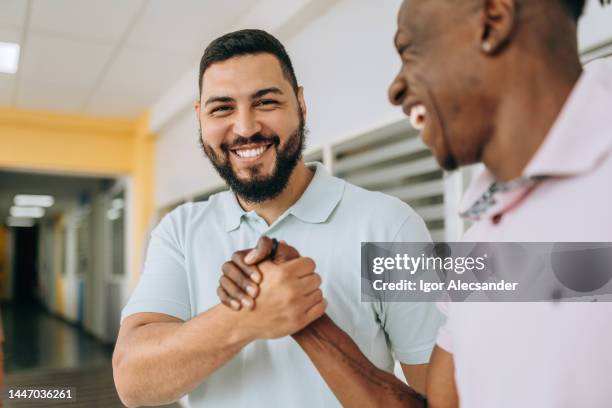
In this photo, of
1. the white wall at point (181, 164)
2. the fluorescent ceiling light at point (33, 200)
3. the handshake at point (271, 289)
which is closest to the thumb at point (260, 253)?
the handshake at point (271, 289)

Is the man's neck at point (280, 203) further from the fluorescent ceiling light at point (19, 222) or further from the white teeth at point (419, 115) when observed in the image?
the fluorescent ceiling light at point (19, 222)

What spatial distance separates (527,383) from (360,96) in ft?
4.28

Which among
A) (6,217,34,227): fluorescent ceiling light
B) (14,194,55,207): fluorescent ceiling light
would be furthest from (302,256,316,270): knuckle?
(6,217,34,227): fluorescent ceiling light

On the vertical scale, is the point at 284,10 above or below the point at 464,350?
above

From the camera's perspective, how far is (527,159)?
1.29 feet

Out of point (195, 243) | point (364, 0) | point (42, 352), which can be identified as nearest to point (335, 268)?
point (195, 243)

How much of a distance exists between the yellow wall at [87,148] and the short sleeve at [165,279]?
2.68 meters

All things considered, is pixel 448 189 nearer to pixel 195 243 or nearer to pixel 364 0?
pixel 364 0

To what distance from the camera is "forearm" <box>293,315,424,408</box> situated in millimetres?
579

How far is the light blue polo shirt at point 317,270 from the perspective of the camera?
0.68m

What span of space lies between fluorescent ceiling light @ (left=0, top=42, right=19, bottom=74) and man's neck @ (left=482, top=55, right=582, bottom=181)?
2555mm

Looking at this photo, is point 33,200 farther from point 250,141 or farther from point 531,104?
point 531,104

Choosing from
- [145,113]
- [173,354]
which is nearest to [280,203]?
[173,354]

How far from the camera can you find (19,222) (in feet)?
35.9
